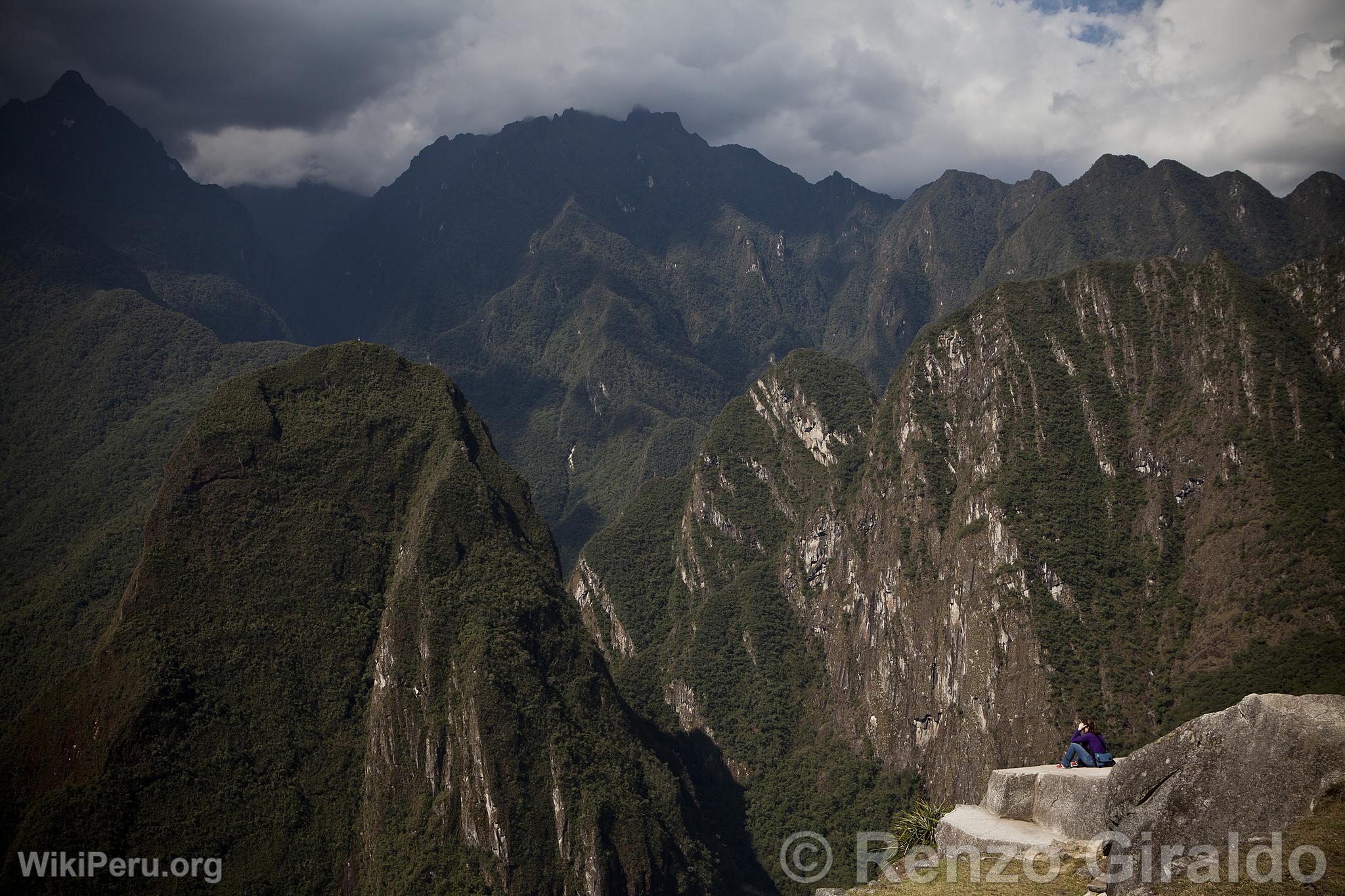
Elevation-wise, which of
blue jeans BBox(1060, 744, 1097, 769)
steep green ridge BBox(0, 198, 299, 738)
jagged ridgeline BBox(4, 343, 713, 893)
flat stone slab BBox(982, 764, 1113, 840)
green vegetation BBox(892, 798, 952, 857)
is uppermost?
steep green ridge BBox(0, 198, 299, 738)

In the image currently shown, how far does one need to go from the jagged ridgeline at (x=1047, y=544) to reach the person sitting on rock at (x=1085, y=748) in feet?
137

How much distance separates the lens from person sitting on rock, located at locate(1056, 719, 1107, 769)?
73.5 ft

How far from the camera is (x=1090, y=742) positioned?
894 inches

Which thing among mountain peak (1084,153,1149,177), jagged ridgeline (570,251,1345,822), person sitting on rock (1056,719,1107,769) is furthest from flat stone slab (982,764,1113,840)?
mountain peak (1084,153,1149,177)

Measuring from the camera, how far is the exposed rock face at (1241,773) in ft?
52.9

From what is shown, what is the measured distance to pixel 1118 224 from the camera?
593 feet

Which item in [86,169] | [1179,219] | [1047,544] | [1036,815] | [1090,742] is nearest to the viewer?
[1036,815]

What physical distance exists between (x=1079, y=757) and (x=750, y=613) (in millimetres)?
83834

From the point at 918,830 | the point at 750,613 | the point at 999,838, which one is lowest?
the point at 918,830

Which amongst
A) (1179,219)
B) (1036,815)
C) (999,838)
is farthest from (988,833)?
(1179,219)

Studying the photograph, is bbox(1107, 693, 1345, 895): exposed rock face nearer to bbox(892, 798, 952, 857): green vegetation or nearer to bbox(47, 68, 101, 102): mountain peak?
bbox(892, 798, 952, 857): green vegetation

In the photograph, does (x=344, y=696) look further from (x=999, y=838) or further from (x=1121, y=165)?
(x=1121, y=165)

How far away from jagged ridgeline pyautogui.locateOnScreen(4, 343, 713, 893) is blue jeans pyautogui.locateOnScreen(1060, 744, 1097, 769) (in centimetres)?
4343

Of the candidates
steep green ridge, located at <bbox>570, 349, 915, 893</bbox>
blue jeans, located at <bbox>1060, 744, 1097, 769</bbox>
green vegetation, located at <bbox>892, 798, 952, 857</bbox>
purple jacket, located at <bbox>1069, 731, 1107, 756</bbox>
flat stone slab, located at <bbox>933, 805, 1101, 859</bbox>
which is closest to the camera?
flat stone slab, located at <bbox>933, 805, 1101, 859</bbox>
